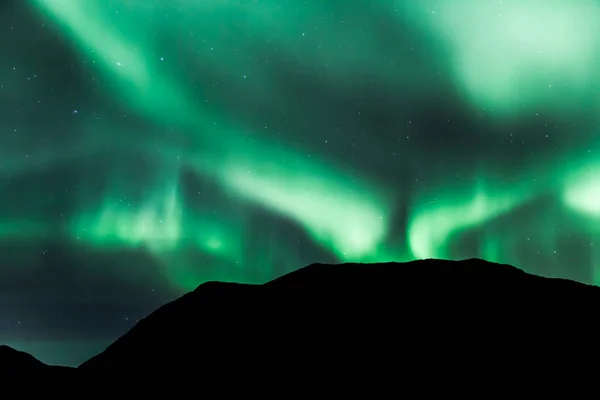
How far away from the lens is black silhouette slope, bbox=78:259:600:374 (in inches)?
866

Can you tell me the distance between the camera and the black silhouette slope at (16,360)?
98.7 feet

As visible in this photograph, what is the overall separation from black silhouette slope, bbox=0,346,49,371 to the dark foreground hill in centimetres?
501

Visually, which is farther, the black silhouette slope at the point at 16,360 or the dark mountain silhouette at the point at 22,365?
the black silhouette slope at the point at 16,360

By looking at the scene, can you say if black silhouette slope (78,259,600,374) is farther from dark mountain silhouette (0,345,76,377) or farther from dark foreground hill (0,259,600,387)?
dark mountain silhouette (0,345,76,377)

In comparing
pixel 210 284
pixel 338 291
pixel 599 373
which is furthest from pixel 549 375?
pixel 210 284

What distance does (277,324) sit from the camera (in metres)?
26.2

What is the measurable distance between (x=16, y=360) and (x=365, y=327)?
67.9ft

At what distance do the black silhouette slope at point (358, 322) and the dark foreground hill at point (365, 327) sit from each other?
0.05 m

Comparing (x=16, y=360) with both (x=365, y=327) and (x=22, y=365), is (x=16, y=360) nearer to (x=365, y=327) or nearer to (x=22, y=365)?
(x=22, y=365)

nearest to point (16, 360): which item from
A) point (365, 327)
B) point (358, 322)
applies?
point (358, 322)

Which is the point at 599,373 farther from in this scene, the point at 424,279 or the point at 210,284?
the point at 210,284

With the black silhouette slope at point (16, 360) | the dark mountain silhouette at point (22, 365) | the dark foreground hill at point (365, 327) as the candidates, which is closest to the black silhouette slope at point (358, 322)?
the dark foreground hill at point (365, 327)

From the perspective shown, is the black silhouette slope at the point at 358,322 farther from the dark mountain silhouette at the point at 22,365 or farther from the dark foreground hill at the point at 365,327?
the dark mountain silhouette at the point at 22,365

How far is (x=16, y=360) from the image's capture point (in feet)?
103
